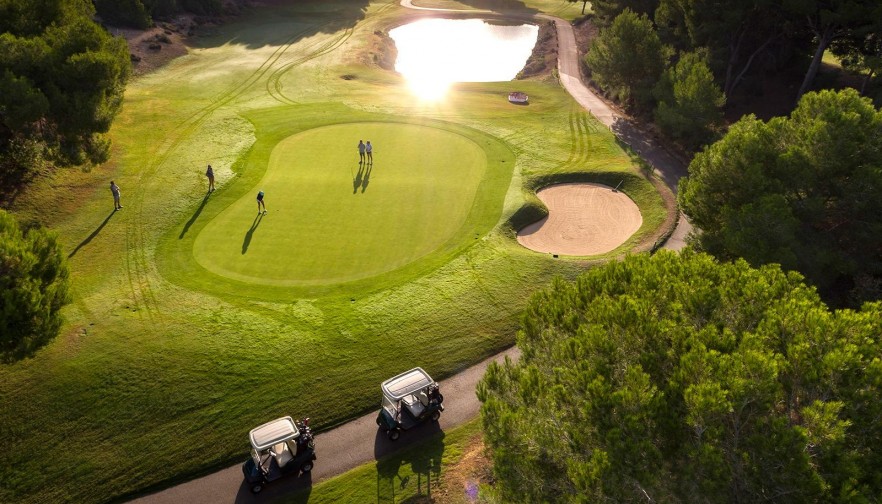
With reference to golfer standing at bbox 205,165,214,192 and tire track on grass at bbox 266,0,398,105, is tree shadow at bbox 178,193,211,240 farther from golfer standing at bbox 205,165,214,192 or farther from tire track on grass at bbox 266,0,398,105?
tire track on grass at bbox 266,0,398,105

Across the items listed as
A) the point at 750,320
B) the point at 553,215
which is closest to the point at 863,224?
the point at 750,320

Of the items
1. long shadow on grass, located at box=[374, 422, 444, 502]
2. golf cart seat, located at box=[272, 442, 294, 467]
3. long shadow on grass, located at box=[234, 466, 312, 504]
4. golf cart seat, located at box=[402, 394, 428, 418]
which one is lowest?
long shadow on grass, located at box=[234, 466, 312, 504]

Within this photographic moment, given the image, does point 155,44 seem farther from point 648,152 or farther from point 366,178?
point 648,152

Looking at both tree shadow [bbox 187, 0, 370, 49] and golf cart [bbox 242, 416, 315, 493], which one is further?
tree shadow [bbox 187, 0, 370, 49]

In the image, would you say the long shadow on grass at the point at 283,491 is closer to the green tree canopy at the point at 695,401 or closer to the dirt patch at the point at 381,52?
the green tree canopy at the point at 695,401

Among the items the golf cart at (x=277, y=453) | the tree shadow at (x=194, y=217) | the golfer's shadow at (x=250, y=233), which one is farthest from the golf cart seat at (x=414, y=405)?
the tree shadow at (x=194, y=217)

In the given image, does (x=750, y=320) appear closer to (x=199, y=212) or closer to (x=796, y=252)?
(x=796, y=252)

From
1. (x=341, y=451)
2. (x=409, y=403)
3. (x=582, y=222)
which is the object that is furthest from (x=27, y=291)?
(x=582, y=222)

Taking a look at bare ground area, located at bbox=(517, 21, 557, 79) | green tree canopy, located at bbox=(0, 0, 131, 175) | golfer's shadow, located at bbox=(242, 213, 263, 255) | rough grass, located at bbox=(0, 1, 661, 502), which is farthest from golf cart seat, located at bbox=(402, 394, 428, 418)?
bare ground area, located at bbox=(517, 21, 557, 79)
